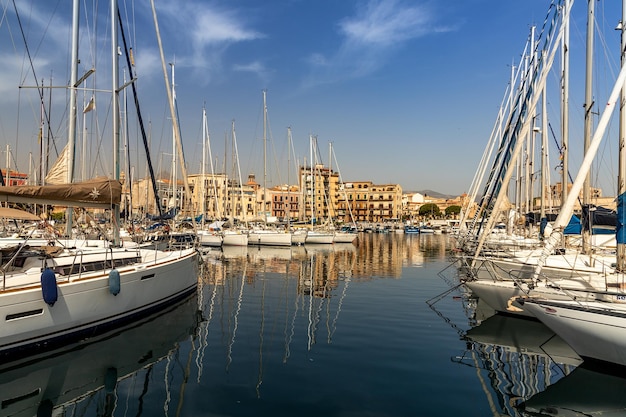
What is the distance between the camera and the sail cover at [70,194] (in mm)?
13117

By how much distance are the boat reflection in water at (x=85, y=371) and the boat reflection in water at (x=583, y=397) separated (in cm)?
794

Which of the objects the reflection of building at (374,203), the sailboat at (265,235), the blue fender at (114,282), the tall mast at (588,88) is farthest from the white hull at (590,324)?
the reflection of building at (374,203)

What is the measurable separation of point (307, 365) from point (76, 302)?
20.6ft

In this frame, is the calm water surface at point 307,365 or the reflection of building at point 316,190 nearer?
the calm water surface at point 307,365

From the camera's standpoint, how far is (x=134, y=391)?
1008 centimetres

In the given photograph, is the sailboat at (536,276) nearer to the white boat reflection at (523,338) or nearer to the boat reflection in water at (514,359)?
the white boat reflection at (523,338)

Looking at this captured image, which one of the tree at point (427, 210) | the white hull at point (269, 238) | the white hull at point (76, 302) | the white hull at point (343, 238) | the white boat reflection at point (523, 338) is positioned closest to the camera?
the white hull at point (76, 302)

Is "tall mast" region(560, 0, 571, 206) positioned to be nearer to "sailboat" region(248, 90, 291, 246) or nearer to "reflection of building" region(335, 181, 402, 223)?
"sailboat" region(248, 90, 291, 246)

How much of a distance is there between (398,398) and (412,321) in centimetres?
712

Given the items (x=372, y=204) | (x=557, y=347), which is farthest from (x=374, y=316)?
(x=372, y=204)

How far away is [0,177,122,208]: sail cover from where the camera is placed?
13117mm

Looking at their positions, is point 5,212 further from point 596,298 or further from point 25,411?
point 596,298

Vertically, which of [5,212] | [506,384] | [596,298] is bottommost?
[506,384]

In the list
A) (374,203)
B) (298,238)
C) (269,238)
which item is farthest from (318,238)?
(374,203)
